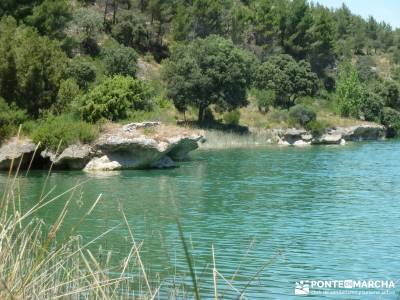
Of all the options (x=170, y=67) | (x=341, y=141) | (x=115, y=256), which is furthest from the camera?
(x=341, y=141)

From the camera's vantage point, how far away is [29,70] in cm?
3334

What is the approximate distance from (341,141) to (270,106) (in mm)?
10753

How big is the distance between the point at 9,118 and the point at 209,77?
24138mm

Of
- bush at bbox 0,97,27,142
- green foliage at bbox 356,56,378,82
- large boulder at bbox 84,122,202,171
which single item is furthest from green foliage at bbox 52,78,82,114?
green foliage at bbox 356,56,378,82

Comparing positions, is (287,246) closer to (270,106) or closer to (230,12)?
(270,106)

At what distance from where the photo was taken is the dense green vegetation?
110 feet

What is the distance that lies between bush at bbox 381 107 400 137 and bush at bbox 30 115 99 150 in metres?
46.4

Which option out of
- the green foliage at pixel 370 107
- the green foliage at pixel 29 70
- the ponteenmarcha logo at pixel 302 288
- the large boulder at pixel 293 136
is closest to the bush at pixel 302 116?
the large boulder at pixel 293 136

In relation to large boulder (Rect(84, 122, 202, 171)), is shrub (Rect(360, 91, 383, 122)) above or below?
above

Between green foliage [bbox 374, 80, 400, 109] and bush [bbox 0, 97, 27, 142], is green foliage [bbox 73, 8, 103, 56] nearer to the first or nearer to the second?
bush [bbox 0, 97, 27, 142]

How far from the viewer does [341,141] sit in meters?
58.3

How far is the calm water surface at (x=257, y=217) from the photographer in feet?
38.6

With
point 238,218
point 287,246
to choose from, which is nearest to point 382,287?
point 287,246

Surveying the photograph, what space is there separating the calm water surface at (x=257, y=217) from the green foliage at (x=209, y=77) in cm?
1890
